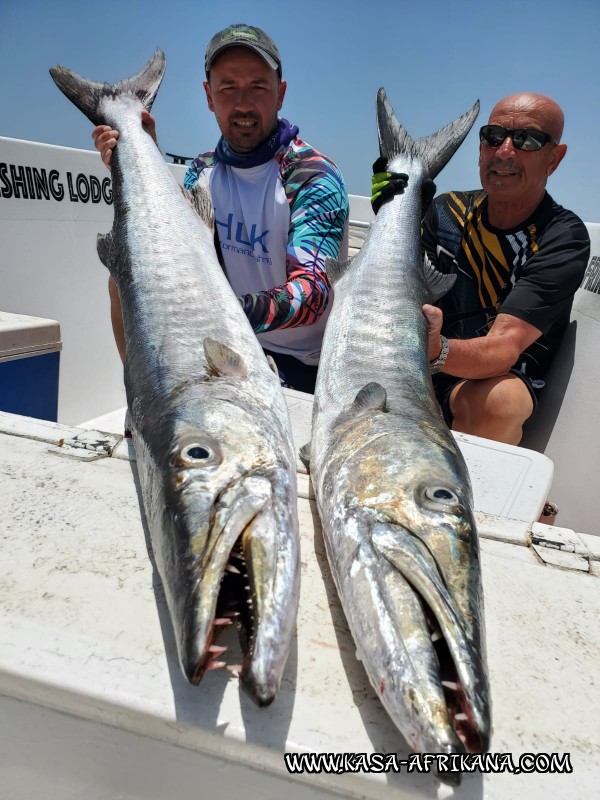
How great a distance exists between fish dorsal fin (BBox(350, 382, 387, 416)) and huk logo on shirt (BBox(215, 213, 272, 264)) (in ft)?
5.14

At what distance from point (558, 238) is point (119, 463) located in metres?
2.68

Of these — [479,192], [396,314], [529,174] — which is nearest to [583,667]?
[396,314]

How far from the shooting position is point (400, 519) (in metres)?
1.33

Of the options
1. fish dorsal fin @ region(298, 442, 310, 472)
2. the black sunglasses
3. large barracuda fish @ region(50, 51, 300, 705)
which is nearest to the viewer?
large barracuda fish @ region(50, 51, 300, 705)

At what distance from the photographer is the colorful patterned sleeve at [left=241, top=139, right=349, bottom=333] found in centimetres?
264

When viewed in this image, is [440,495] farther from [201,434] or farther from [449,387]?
[449,387]

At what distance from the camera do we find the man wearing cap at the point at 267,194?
2980 mm

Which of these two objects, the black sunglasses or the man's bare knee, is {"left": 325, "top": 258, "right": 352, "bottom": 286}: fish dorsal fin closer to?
the man's bare knee

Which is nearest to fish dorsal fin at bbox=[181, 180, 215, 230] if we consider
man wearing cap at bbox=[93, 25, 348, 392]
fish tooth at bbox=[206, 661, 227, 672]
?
man wearing cap at bbox=[93, 25, 348, 392]

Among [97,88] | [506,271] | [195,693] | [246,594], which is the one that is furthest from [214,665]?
[97,88]

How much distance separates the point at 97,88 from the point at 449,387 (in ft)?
9.37

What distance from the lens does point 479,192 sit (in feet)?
12.2

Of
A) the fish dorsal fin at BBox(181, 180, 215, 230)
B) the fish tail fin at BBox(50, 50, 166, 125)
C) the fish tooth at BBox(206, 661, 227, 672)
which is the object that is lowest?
the fish tooth at BBox(206, 661, 227, 672)

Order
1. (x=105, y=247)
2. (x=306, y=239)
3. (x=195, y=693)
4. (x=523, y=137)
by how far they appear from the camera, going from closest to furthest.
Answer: (x=195, y=693) → (x=105, y=247) → (x=306, y=239) → (x=523, y=137)
